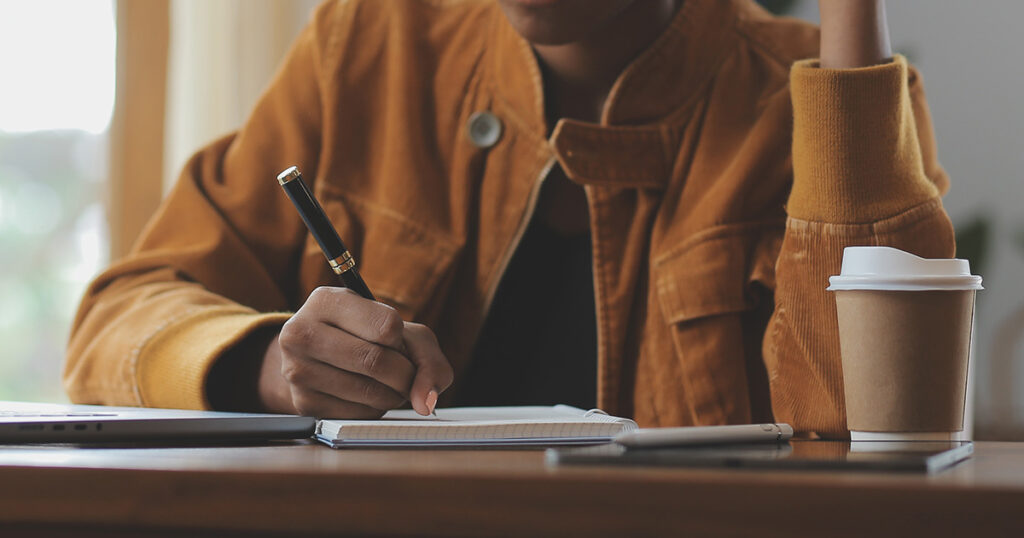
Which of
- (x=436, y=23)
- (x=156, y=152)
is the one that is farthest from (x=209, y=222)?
(x=156, y=152)

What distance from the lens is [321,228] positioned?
29.0 inches

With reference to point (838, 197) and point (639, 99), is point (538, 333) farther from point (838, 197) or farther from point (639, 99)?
point (838, 197)

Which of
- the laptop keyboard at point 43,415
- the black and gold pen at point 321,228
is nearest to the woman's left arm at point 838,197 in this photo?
the black and gold pen at point 321,228

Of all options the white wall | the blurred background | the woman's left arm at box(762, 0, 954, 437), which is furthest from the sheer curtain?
the woman's left arm at box(762, 0, 954, 437)

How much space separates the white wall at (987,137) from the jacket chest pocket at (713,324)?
3.64ft

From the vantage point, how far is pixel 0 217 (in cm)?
214

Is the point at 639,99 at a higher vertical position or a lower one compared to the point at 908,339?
higher

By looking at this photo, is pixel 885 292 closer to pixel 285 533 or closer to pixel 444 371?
pixel 444 371

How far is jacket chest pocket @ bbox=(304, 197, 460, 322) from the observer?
3.70 ft

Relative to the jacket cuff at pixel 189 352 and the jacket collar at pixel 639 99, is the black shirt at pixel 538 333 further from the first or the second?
the jacket cuff at pixel 189 352

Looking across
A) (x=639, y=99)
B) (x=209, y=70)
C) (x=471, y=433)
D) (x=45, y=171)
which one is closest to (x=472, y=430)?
(x=471, y=433)

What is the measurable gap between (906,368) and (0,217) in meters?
2.10

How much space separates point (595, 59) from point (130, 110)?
1.32 m

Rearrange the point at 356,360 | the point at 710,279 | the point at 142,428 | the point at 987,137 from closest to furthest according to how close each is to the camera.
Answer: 1. the point at 142,428
2. the point at 356,360
3. the point at 710,279
4. the point at 987,137
